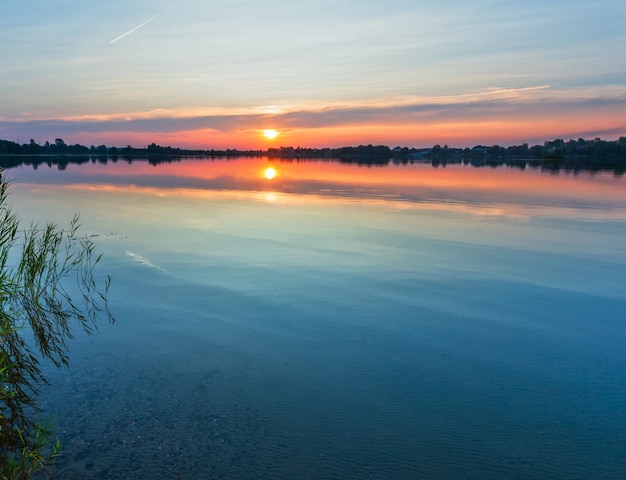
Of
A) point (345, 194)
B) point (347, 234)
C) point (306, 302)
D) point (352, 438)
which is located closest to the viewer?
point (352, 438)

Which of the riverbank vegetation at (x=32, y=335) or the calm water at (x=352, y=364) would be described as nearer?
the riverbank vegetation at (x=32, y=335)

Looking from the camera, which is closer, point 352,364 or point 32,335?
point 352,364

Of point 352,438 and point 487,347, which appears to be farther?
point 487,347

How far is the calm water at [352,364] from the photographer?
6.20 metres

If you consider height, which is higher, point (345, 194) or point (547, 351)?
point (345, 194)

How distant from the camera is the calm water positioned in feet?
20.3

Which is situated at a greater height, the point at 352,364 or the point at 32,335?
the point at 32,335

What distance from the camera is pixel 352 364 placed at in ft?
28.8

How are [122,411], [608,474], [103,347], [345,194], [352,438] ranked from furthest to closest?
[345,194] < [103,347] < [122,411] < [352,438] < [608,474]

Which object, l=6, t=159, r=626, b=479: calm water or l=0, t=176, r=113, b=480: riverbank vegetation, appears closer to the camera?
l=0, t=176, r=113, b=480: riverbank vegetation

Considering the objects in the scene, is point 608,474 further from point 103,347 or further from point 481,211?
point 481,211

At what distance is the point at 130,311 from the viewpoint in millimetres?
11461

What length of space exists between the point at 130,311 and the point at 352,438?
764 centimetres

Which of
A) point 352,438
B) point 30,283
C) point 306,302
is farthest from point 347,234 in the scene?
point 352,438
